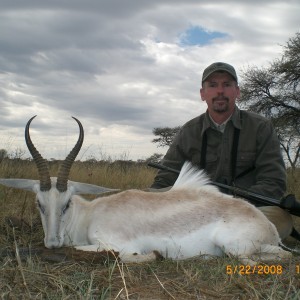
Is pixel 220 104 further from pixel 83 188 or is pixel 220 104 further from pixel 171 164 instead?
pixel 83 188

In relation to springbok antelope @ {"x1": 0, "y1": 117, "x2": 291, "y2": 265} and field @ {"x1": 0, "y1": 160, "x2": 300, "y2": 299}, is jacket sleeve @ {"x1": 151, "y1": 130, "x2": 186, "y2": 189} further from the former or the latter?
field @ {"x1": 0, "y1": 160, "x2": 300, "y2": 299}

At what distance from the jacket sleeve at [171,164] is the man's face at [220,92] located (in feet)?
2.36

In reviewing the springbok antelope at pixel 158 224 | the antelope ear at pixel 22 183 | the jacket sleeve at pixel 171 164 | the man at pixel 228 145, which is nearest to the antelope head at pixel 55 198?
the springbok antelope at pixel 158 224

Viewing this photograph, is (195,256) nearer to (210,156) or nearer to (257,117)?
(210,156)

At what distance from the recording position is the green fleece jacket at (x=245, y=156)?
6.19 m

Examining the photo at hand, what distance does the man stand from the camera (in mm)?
6246

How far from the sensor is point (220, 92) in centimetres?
662

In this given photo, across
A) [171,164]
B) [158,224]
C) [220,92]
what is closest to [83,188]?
[158,224]

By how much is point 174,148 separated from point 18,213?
243 cm

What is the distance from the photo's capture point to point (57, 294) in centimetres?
308

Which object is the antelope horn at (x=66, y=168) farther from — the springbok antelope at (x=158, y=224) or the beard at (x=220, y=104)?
the beard at (x=220, y=104)

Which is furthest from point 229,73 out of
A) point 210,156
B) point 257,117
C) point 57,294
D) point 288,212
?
point 57,294

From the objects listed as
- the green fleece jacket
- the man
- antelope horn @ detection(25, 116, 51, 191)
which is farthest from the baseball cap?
antelope horn @ detection(25, 116, 51, 191)

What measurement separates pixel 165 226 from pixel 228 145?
2415mm
